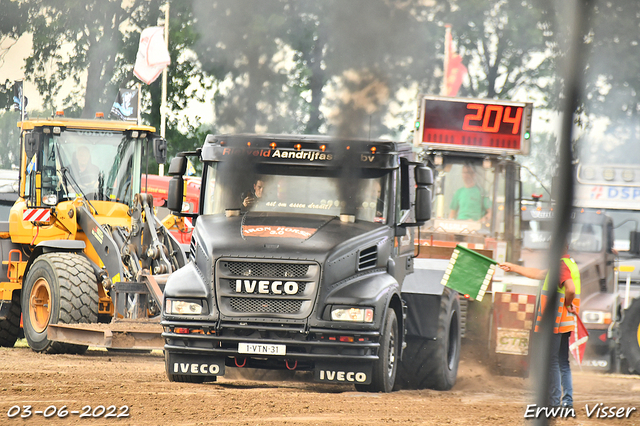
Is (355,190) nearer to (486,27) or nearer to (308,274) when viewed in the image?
(308,274)

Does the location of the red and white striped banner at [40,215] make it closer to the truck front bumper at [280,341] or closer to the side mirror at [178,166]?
the side mirror at [178,166]

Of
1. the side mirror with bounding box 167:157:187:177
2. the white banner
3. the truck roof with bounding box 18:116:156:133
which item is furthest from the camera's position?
the truck roof with bounding box 18:116:156:133

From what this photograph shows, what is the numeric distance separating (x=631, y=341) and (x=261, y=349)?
7.15m

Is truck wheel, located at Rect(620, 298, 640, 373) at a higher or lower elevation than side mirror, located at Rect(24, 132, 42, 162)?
lower

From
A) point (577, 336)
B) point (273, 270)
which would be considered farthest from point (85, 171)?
point (577, 336)

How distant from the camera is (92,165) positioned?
42.3 ft

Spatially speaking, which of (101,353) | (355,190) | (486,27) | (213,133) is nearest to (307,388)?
(355,190)

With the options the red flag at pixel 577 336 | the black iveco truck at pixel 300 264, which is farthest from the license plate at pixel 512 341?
the red flag at pixel 577 336

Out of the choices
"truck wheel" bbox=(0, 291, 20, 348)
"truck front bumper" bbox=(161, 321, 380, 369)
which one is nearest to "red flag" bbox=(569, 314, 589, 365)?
"truck front bumper" bbox=(161, 321, 380, 369)

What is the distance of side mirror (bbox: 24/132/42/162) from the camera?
12.1 metres

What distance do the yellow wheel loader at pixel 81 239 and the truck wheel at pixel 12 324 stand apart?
0.05 ft

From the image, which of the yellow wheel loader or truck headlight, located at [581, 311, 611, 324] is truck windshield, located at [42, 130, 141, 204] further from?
truck headlight, located at [581, 311, 611, 324]

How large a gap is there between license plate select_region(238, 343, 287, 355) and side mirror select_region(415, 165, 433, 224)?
2051 millimetres

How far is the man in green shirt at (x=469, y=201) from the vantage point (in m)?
12.1
